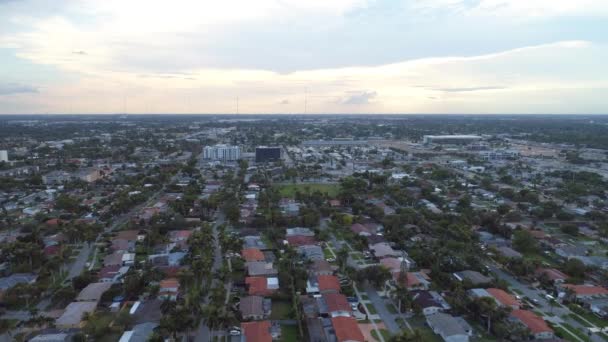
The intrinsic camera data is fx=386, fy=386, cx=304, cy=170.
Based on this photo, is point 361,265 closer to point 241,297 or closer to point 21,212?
point 241,297

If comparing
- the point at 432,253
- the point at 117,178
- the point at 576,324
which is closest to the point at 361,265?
the point at 432,253

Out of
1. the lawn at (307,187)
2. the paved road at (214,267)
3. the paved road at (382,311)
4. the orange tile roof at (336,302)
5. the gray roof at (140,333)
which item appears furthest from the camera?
the lawn at (307,187)

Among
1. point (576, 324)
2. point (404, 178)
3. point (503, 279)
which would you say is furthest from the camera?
point (404, 178)

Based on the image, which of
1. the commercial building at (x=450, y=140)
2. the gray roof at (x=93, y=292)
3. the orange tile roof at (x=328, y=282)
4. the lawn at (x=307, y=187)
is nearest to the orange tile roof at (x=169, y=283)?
the gray roof at (x=93, y=292)

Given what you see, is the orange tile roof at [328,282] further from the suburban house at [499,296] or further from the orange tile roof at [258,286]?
→ the suburban house at [499,296]

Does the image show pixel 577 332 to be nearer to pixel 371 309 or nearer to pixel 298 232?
pixel 371 309

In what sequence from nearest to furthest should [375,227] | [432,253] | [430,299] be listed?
[430,299] → [432,253] → [375,227]
